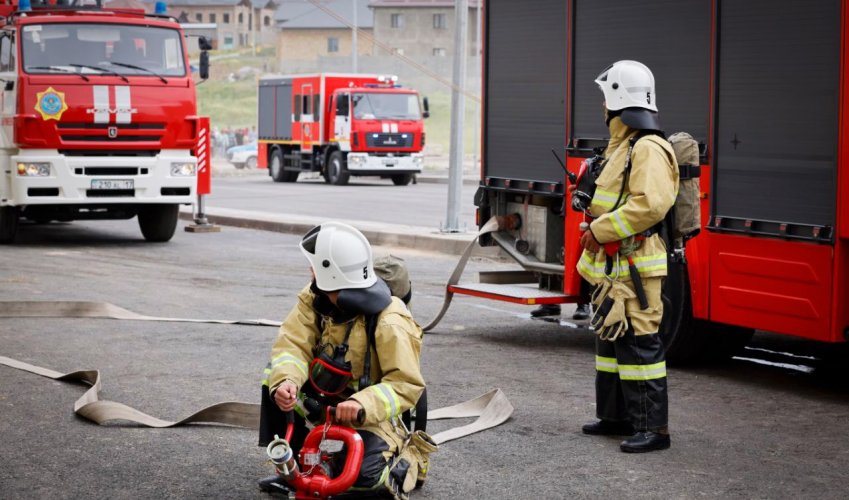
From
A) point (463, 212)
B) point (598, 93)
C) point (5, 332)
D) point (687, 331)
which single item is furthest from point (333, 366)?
point (463, 212)

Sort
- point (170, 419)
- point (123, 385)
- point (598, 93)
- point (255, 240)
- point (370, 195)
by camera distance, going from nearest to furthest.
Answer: point (170, 419), point (123, 385), point (598, 93), point (255, 240), point (370, 195)

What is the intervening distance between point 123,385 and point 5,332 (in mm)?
2367

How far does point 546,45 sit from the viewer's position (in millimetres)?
9477

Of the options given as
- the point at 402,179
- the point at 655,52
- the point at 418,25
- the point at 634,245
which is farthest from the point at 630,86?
the point at 418,25

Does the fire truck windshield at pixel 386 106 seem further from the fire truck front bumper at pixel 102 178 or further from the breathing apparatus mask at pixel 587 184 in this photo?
the breathing apparatus mask at pixel 587 184

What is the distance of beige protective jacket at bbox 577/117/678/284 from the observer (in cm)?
612

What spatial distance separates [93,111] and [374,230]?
4.63 metres

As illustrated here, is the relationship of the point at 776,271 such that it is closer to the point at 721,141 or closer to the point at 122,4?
the point at 721,141

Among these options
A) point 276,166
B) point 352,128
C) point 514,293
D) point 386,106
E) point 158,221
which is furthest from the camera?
point 276,166

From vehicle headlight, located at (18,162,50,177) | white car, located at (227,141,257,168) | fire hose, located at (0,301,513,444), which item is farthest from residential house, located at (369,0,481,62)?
fire hose, located at (0,301,513,444)

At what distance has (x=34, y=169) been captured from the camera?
1571cm

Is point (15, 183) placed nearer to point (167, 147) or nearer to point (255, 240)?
point (167, 147)

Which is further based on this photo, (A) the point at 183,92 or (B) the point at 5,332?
(A) the point at 183,92

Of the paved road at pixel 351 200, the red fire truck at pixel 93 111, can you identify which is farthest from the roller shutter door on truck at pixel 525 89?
the paved road at pixel 351 200
